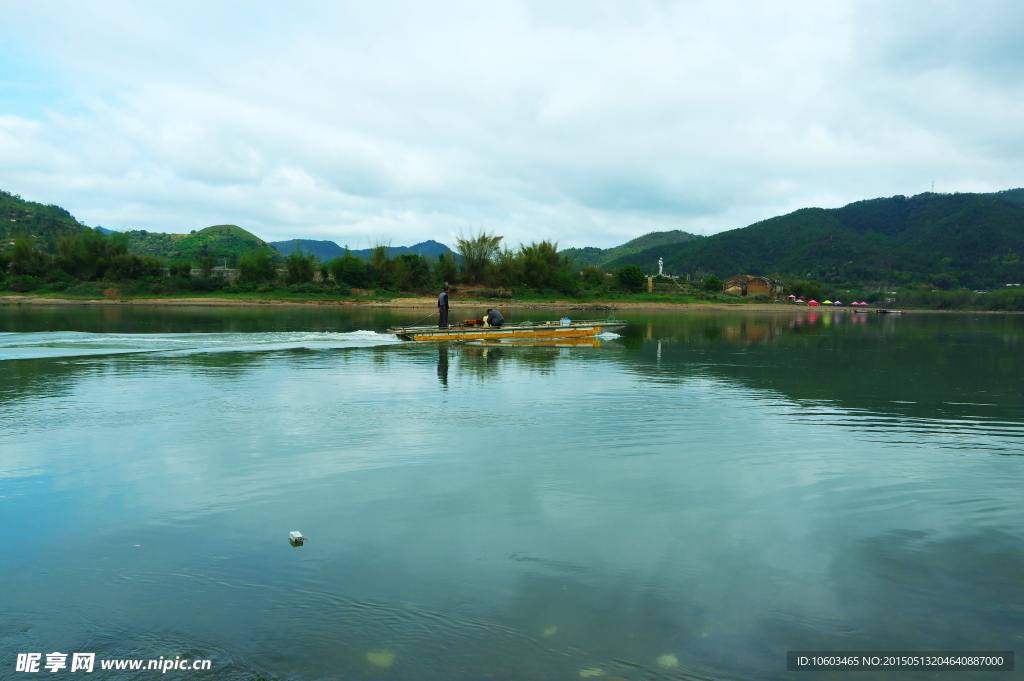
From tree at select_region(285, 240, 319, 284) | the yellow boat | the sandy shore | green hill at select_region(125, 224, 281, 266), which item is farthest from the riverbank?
green hill at select_region(125, 224, 281, 266)

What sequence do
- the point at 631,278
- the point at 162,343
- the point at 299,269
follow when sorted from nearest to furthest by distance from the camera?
the point at 162,343, the point at 299,269, the point at 631,278

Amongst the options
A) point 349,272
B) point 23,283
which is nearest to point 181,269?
point 23,283

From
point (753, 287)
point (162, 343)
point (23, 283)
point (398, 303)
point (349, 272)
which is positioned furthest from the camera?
point (753, 287)

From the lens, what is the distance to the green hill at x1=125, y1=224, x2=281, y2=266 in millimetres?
160875

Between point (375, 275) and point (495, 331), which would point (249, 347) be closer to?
point (495, 331)

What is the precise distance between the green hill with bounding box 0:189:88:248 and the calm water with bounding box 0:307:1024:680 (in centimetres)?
14128

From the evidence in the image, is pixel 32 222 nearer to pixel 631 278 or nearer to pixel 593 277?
pixel 593 277

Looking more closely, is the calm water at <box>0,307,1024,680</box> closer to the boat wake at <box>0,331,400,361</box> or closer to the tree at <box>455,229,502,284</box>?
the boat wake at <box>0,331,400,361</box>

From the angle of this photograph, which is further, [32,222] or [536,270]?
[32,222]

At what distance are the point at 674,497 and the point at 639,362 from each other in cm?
1547

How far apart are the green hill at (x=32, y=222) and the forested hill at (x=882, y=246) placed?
141m

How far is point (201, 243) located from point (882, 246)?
180 m

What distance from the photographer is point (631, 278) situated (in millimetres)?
98188

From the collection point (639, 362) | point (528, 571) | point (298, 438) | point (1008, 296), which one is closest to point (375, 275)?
point (639, 362)
